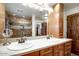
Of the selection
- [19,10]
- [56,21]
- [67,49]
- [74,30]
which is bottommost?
[67,49]

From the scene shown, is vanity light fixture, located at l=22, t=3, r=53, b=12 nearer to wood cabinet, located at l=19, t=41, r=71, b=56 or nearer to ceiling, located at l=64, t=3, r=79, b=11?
ceiling, located at l=64, t=3, r=79, b=11

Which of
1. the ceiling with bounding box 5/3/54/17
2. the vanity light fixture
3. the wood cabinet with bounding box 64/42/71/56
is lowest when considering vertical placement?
the wood cabinet with bounding box 64/42/71/56

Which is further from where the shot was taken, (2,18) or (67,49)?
(67,49)

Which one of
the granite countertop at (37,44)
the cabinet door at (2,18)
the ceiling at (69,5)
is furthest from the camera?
the ceiling at (69,5)

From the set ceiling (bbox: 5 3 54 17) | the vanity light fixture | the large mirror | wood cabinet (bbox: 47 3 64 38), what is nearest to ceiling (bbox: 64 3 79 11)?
wood cabinet (bbox: 47 3 64 38)

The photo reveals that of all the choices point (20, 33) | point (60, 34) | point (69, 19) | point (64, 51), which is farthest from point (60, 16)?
point (20, 33)

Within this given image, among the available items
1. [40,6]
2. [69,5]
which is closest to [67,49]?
[69,5]

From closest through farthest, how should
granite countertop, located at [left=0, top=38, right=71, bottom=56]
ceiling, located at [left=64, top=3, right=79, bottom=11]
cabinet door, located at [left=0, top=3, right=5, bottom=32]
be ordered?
granite countertop, located at [left=0, top=38, right=71, bottom=56]
cabinet door, located at [left=0, top=3, right=5, bottom=32]
ceiling, located at [left=64, top=3, right=79, bottom=11]

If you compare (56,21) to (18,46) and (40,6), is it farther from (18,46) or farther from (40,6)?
(18,46)

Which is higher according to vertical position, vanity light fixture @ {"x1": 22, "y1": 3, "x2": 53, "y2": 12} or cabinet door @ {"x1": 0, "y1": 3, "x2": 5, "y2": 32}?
vanity light fixture @ {"x1": 22, "y1": 3, "x2": 53, "y2": 12}

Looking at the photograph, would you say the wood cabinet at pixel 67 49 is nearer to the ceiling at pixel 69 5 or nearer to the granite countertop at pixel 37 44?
the granite countertop at pixel 37 44

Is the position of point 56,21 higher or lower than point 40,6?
lower

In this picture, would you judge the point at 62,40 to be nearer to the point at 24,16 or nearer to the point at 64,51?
the point at 64,51

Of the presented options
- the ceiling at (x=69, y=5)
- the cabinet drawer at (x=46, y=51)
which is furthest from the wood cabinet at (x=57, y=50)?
the ceiling at (x=69, y=5)
